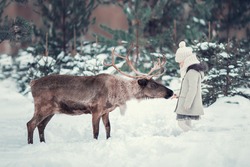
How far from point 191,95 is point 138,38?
7.73 metres

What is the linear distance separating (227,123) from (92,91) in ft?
9.21

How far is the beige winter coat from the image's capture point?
756 centimetres

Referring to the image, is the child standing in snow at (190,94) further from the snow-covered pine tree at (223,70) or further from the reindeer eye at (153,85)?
the snow-covered pine tree at (223,70)

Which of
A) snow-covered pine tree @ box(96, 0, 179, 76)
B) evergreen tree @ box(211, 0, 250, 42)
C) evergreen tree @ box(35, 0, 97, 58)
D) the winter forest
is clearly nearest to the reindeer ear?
the winter forest

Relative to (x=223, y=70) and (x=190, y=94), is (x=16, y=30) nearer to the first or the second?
(x=223, y=70)

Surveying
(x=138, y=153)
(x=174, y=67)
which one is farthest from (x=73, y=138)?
(x=174, y=67)

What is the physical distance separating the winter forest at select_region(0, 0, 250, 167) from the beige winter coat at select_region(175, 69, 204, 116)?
0.55 meters

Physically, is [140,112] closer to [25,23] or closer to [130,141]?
[25,23]

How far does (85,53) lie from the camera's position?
46.9ft

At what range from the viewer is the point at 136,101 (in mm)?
12094

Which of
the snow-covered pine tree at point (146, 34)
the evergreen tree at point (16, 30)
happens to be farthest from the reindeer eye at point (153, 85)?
the snow-covered pine tree at point (146, 34)

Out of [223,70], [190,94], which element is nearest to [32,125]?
[190,94]

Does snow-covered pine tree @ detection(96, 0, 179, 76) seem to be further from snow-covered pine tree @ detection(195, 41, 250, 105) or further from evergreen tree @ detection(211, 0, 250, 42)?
snow-covered pine tree @ detection(195, 41, 250, 105)

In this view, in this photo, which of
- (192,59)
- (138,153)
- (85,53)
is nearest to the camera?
(138,153)
